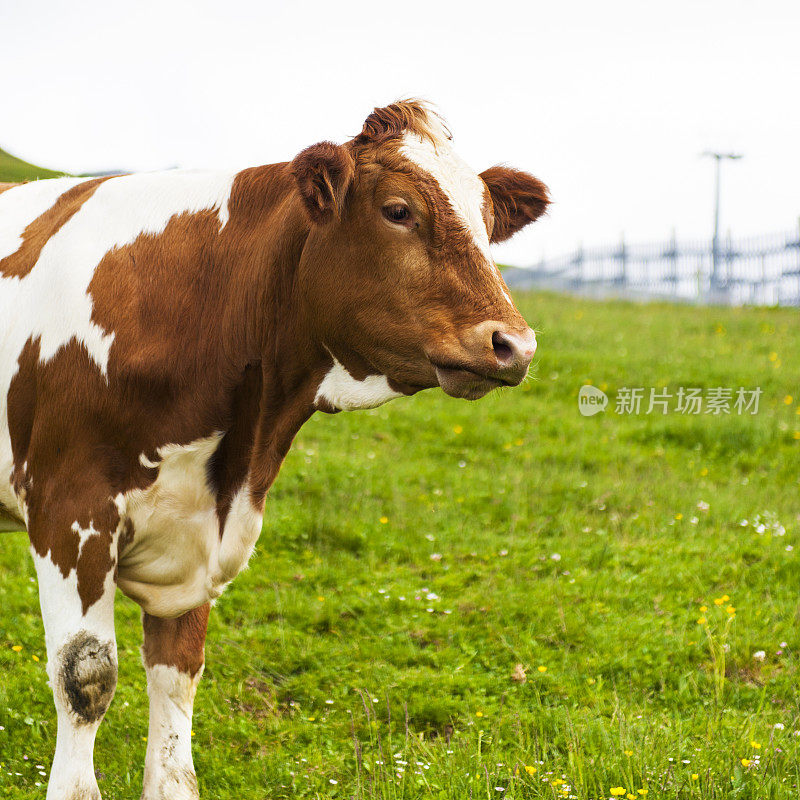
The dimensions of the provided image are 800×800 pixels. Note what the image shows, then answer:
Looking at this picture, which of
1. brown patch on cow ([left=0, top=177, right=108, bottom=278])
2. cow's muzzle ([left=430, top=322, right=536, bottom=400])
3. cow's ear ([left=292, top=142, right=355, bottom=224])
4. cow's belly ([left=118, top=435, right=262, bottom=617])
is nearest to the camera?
cow's muzzle ([left=430, top=322, right=536, bottom=400])

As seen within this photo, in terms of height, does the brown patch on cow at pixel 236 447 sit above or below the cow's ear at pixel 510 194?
below

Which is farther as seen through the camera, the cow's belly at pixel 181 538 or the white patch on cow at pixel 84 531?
the cow's belly at pixel 181 538

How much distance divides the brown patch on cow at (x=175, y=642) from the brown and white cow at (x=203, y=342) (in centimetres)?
25

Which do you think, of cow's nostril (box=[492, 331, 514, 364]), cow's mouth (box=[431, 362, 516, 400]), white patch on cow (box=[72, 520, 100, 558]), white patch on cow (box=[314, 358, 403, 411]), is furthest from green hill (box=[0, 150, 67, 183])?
cow's nostril (box=[492, 331, 514, 364])

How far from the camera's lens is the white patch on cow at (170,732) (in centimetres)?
407

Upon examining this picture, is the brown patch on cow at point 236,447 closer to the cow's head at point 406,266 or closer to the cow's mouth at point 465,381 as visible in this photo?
the cow's head at point 406,266

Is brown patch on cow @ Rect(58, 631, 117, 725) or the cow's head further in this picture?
brown patch on cow @ Rect(58, 631, 117, 725)

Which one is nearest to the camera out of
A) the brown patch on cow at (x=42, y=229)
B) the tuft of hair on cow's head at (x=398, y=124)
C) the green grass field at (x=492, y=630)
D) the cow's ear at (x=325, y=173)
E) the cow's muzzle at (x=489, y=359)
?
the cow's muzzle at (x=489, y=359)

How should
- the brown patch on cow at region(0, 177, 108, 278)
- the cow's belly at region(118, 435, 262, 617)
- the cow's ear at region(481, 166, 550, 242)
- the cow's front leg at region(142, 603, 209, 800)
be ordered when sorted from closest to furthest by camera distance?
1. the cow's belly at region(118, 435, 262, 617)
2. the cow's ear at region(481, 166, 550, 242)
3. the brown patch on cow at region(0, 177, 108, 278)
4. the cow's front leg at region(142, 603, 209, 800)

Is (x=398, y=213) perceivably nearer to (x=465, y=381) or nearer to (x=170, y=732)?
(x=465, y=381)

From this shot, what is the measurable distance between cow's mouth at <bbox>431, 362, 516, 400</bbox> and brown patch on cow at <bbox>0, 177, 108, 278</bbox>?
1.77 meters

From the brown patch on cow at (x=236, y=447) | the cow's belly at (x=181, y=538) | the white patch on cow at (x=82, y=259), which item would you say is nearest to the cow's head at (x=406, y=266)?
the brown patch on cow at (x=236, y=447)

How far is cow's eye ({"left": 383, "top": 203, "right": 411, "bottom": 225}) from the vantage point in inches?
124

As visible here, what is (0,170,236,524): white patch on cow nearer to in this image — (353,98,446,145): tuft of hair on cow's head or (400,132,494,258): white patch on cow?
(353,98,446,145): tuft of hair on cow's head
